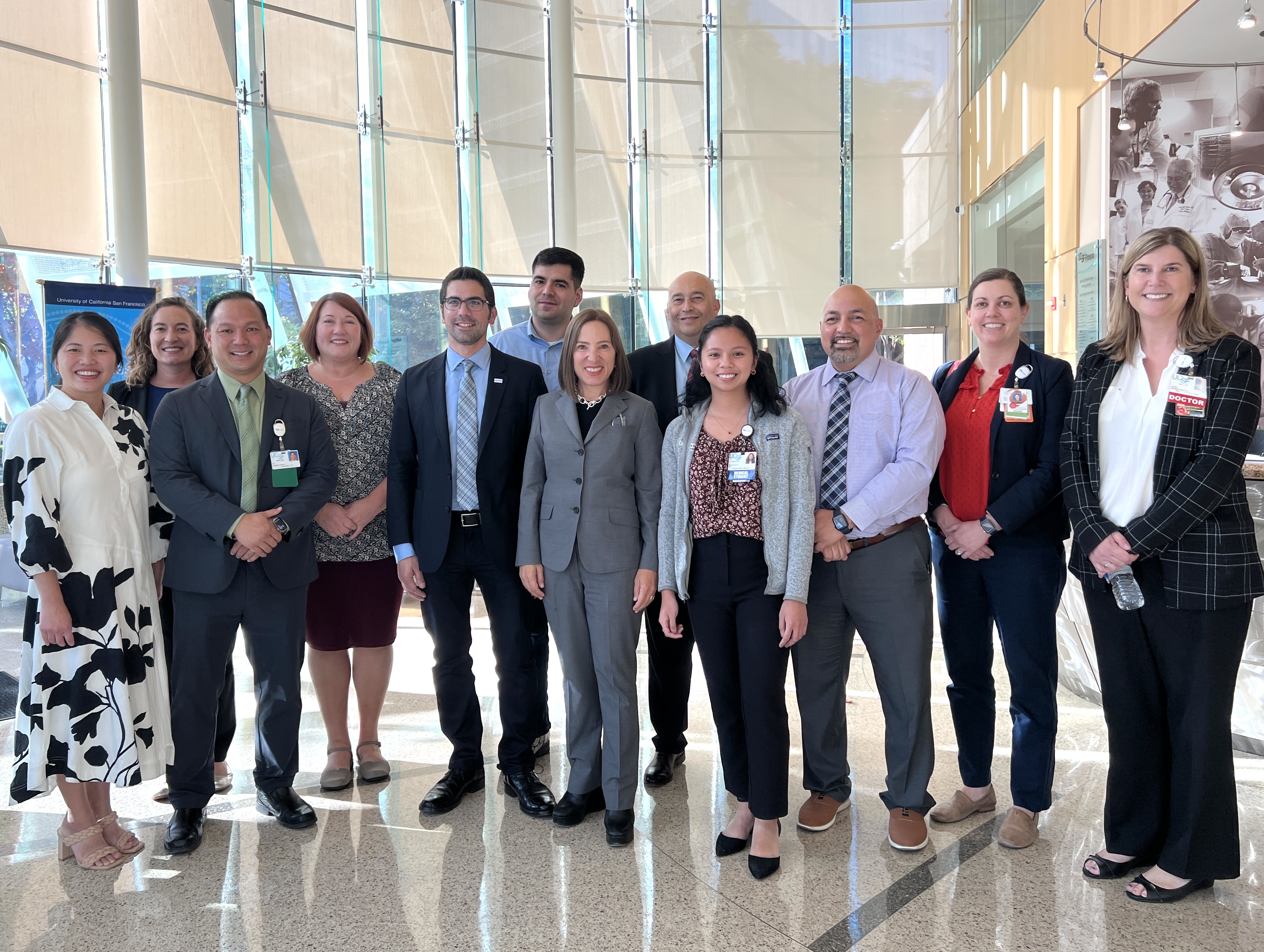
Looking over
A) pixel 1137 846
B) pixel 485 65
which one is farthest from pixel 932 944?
pixel 485 65

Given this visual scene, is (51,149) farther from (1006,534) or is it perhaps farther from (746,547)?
(1006,534)

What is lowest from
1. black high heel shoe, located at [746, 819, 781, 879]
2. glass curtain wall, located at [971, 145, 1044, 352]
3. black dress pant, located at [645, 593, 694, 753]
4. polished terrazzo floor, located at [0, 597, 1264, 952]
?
polished terrazzo floor, located at [0, 597, 1264, 952]

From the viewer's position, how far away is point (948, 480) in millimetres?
2994

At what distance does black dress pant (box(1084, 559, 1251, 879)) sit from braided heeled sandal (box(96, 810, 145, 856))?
304cm

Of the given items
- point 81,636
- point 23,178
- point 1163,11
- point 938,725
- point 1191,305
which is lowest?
point 938,725

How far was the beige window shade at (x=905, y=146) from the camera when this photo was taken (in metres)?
11.7

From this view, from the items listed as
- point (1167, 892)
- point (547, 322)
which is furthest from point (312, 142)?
point (1167, 892)

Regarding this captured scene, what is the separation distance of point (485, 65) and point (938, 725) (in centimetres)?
905

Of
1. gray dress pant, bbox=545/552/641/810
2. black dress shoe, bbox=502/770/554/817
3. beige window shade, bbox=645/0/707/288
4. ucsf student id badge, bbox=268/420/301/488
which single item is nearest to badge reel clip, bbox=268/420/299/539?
ucsf student id badge, bbox=268/420/301/488

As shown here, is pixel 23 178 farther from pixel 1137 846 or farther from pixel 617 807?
pixel 1137 846

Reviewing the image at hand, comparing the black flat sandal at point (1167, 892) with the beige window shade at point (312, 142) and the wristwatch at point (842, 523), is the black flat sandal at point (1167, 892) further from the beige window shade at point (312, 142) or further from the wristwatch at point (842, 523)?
the beige window shade at point (312, 142)

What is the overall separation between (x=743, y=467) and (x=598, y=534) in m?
0.54

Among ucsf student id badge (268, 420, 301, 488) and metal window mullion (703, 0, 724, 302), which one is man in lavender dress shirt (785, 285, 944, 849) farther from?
metal window mullion (703, 0, 724, 302)

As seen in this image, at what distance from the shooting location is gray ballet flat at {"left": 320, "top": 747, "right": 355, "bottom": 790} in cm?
341
